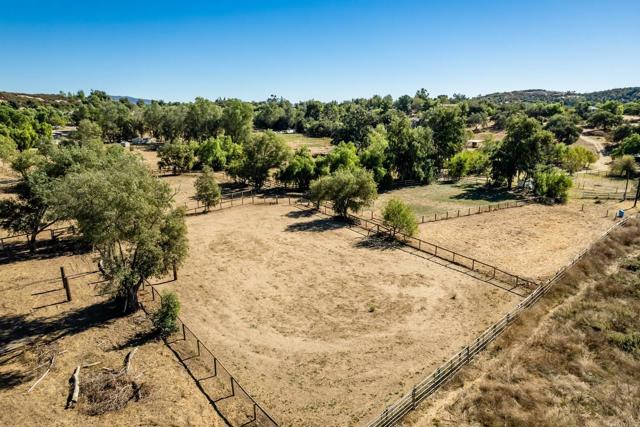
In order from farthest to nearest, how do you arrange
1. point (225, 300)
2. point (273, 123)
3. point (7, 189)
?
point (273, 123)
point (7, 189)
point (225, 300)

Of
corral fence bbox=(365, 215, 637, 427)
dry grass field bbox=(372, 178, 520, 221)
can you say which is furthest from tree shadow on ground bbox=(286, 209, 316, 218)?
corral fence bbox=(365, 215, 637, 427)

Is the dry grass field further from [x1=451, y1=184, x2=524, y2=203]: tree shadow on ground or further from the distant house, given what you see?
the distant house

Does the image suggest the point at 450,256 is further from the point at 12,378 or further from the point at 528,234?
the point at 12,378

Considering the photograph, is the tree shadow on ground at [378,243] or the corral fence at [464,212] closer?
the tree shadow on ground at [378,243]

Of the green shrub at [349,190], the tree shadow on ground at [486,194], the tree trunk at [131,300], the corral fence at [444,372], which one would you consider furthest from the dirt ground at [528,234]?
the tree trunk at [131,300]

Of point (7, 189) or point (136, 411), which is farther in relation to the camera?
point (7, 189)

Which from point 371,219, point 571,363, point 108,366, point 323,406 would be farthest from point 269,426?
point 371,219

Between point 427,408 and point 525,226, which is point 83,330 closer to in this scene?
A: point 427,408

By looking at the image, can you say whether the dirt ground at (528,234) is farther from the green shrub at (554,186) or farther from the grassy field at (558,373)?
the grassy field at (558,373)
